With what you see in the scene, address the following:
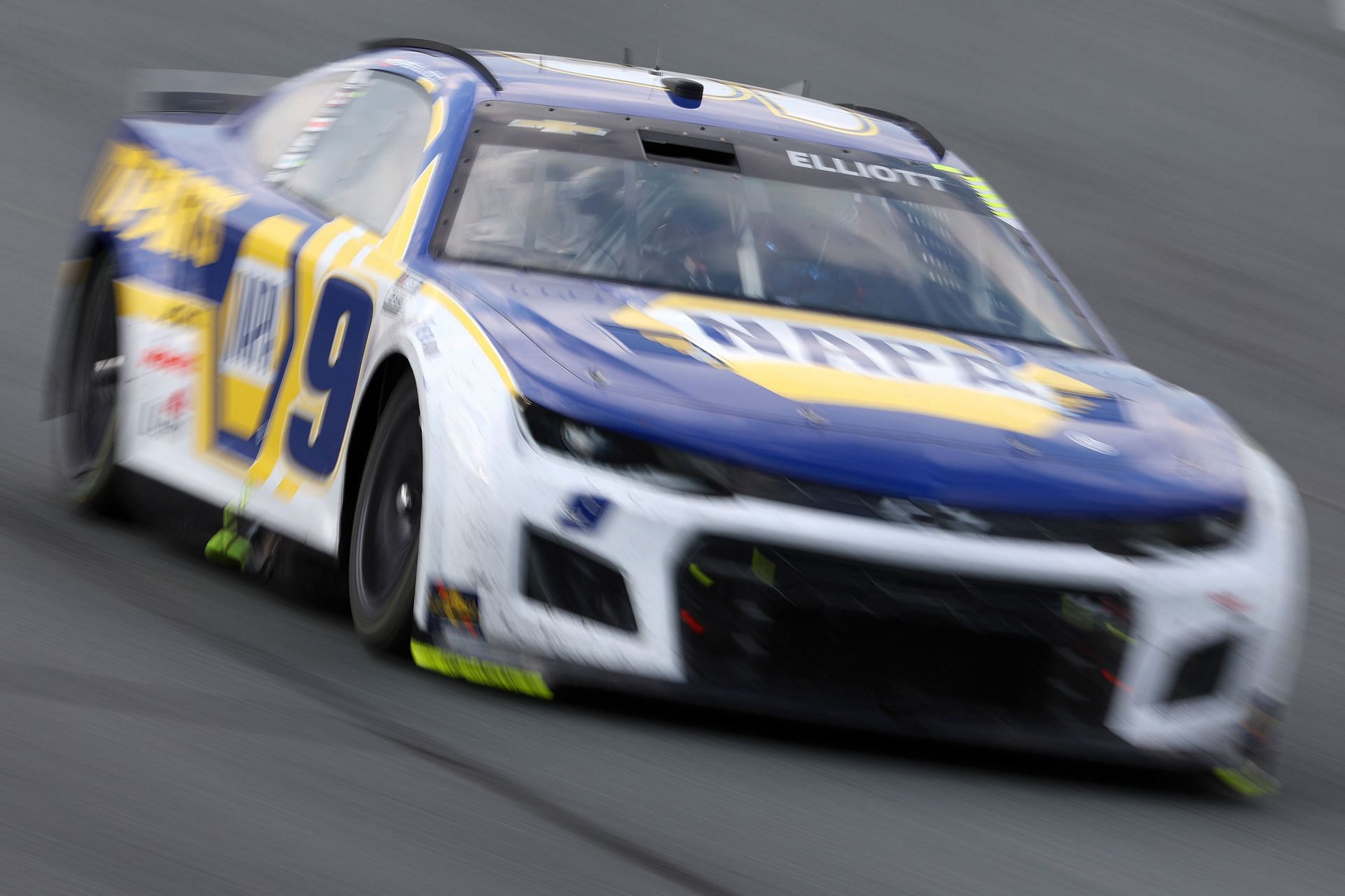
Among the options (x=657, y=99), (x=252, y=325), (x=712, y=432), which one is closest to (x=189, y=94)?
(x=252, y=325)

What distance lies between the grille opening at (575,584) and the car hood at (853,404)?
0.88 feet

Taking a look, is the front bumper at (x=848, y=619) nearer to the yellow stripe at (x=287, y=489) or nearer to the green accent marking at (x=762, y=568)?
the green accent marking at (x=762, y=568)

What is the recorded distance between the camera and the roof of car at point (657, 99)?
19.2 ft

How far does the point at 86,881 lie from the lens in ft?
10.5

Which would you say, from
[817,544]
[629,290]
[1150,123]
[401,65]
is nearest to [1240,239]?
[1150,123]

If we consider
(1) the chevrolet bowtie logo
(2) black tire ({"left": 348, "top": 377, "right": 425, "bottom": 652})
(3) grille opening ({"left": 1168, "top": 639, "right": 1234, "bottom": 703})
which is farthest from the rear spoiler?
(3) grille opening ({"left": 1168, "top": 639, "right": 1234, "bottom": 703})

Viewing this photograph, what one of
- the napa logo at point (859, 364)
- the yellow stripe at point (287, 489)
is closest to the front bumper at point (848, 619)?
the napa logo at point (859, 364)

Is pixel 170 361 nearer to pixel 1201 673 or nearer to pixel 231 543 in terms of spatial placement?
pixel 231 543

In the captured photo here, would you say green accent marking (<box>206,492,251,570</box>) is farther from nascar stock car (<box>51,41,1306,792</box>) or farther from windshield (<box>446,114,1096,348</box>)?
windshield (<box>446,114,1096,348</box>)

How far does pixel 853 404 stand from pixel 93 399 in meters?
2.91

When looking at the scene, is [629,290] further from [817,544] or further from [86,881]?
[86,881]

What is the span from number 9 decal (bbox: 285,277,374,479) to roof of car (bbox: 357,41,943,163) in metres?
0.78

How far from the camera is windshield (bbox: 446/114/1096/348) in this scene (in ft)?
17.5

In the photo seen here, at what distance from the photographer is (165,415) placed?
20.1 feet
